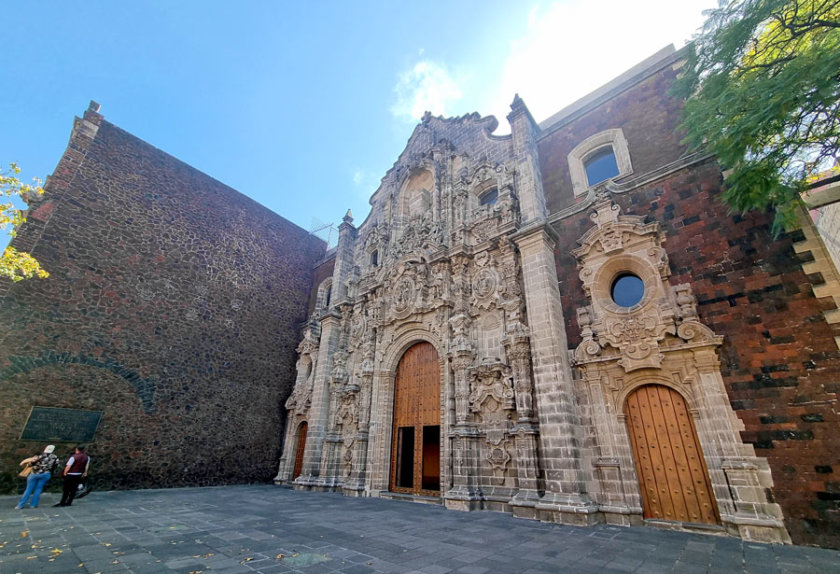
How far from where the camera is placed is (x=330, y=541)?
5.82 meters

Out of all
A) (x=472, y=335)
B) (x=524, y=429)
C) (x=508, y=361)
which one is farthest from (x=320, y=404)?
(x=524, y=429)

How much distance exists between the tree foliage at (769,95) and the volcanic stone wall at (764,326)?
101 cm

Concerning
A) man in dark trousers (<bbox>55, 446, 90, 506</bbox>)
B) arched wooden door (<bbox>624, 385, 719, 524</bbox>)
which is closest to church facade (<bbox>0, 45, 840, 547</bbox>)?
arched wooden door (<bbox>624, 385, 719, 524</bbox>)

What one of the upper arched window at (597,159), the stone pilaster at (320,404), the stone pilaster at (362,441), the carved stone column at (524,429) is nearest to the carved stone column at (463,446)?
the carved stone column at (524,429)

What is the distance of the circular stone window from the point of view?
9.00 metres

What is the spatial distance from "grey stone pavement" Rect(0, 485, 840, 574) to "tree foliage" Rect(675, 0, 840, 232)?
5.87m

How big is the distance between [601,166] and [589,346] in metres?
6.10

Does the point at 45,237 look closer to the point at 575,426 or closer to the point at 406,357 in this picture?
the point at 406,357

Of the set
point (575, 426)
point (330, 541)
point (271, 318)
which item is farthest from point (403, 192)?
point (330, 541)

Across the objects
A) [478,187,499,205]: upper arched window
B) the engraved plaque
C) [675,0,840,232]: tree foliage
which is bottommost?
the engraved plaque

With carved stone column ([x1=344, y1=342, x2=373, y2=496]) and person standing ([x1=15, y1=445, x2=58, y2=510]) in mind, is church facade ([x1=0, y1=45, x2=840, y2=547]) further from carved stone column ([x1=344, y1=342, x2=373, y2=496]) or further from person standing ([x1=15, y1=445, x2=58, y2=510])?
person standing ([x1=15, y1=445, x2=58, y2=510])

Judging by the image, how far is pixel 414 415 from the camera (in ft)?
40.7

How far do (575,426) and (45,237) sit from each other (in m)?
18.0

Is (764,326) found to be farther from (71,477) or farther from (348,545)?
(71,477)
